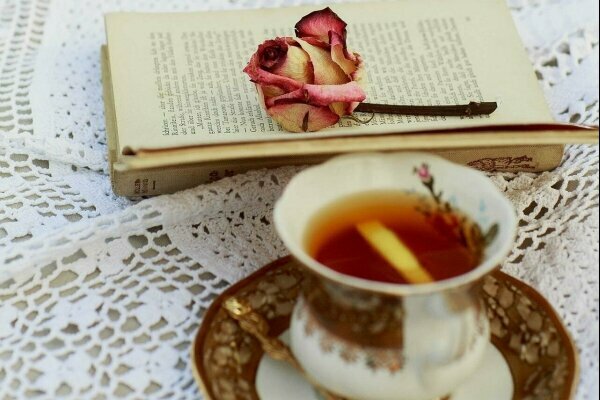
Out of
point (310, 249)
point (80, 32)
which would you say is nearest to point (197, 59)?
point (80, 32)

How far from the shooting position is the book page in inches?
29.1

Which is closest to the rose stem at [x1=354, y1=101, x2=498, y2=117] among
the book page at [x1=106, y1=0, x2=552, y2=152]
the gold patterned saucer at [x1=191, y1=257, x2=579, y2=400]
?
the book page at [x1=106, y1=0, x2=552, y2=152]

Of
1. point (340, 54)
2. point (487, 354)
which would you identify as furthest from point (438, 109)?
point (487, 354)

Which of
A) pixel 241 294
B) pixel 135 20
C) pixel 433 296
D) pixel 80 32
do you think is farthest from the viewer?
pixel 80 32

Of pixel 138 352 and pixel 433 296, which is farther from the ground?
pixel 433 296

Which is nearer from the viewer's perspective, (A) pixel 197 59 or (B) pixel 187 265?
(B) pixel 187 265

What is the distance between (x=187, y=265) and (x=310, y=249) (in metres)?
0.16

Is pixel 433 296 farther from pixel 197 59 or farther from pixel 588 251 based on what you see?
pixel 197 59

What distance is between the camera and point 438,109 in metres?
0.75

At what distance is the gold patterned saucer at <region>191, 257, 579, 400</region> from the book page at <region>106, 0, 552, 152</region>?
0.14m

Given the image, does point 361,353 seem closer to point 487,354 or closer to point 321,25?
point 487,354

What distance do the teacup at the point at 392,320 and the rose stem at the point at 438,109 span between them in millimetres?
181

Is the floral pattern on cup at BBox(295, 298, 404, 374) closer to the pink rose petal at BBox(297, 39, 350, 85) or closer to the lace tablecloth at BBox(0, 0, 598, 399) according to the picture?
the lace tablecloth at BBox(0, 0, 598, 399)

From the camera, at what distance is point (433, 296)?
1.65 ft
